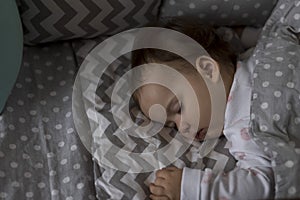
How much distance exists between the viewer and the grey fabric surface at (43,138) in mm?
1129

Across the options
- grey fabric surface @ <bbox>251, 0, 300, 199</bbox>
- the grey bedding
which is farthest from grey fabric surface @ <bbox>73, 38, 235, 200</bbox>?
grey fabric surface @ <bbox>251, 0, 300, 199</bbox>

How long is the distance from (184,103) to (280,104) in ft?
0.62

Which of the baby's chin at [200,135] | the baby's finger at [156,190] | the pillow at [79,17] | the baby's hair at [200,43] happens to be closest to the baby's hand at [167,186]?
the baby's finger at [156,190]

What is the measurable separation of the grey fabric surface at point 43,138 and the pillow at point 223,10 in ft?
0.84

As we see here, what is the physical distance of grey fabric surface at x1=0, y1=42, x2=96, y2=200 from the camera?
3.70 ft

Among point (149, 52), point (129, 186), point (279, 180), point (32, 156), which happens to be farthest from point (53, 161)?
point (279, 180)

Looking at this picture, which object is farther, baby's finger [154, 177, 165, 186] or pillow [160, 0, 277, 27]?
pillow [160, 0, 277, 27]

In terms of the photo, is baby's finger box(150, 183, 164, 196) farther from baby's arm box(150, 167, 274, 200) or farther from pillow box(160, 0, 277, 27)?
pillow box(160, 0, 277, 27)

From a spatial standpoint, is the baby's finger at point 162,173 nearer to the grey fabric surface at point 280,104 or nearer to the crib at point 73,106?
the crib at point 73,106

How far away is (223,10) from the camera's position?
138 cm

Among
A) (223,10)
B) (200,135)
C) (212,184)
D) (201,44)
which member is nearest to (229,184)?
(212,184)

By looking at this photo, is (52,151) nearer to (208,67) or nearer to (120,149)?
(120,149)

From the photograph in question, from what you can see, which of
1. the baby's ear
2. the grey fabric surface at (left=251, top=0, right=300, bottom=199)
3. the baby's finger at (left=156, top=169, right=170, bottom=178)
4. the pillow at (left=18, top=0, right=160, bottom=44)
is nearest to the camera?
the grey fabric surface at (left=251, top=0, right=300, bottom=199)

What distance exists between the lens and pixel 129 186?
112cm
